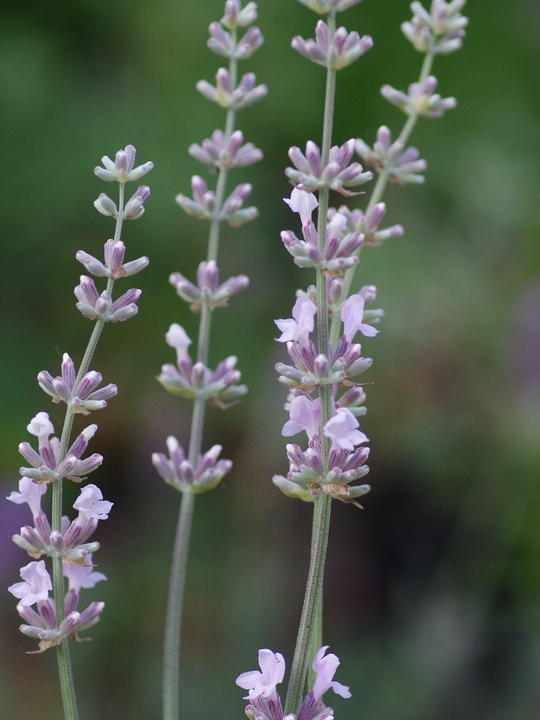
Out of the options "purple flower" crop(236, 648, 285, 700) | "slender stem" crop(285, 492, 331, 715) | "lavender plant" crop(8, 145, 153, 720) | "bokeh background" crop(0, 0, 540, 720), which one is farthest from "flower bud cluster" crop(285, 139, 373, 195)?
"bokeh background" crop(0, 0, 540, 720)

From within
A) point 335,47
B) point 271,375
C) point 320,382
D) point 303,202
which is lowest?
point 271,375

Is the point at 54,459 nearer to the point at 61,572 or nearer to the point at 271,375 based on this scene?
the point at 61,572

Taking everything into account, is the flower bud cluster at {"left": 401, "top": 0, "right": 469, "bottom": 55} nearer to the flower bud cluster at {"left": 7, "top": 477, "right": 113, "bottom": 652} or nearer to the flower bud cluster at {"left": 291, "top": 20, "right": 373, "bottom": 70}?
the flower bud cluster at {"left": 291, "top": 20, "right": 373, "bottom": 70}

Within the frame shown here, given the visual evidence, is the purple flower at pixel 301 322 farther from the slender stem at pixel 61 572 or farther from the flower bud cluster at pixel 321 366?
the slender stem at pixel 61 572

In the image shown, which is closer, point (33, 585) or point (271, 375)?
point (33, 585)

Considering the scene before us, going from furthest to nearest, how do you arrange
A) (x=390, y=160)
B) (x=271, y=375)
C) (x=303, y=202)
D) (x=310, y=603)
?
1. (x=271, y=375)
2. (x=390, y=160)
3. (x=303, y=202)
4. (x=310, y=603)

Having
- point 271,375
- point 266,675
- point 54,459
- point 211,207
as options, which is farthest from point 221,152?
point 271,375

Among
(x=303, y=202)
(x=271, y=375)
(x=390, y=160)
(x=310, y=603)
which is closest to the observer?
(x=310, y=603)

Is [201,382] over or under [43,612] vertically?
over
